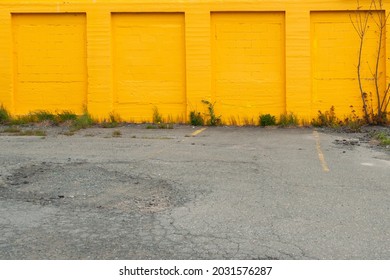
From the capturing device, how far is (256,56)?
52.0 ft

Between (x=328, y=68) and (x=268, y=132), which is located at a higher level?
(x=328, y=68)

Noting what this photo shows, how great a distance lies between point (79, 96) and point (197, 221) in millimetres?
10983

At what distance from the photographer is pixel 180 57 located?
15.9m

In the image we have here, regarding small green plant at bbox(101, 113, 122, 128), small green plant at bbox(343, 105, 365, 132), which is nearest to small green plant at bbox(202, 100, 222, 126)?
small green plant at bbox(101, 113, 122, 128)

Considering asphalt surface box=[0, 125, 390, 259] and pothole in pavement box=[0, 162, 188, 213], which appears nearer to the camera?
asphalt surface box=[0, 125, 390, 259]

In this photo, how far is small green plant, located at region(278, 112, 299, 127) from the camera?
15672 mm

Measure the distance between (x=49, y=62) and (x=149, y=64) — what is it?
2.88m

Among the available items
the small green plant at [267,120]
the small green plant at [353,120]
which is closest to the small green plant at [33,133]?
the small green plant at [267,120]

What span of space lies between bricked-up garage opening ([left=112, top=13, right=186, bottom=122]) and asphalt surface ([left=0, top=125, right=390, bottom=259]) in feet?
14.9

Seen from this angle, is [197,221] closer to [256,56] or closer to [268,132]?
[268,132]

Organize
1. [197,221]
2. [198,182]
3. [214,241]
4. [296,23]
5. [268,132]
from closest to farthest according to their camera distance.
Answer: [214,241] → [197,221] → [198,182] → [268,132] → [296,23]

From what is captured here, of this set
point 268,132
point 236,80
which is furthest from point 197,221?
point 236,80

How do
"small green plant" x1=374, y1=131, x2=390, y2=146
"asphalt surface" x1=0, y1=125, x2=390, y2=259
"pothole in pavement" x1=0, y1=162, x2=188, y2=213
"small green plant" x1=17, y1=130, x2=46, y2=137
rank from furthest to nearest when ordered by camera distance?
"small green plant" x1=17, y1=130, x2=46, y2=137, "small green plant" x1=374, y1=131, x2=390, y2=146, "pothole in pavement" x1=0, y1=162, x2=188, y2=213, "asphalt surface" x1=0, y1=125, x2=390, y2=259

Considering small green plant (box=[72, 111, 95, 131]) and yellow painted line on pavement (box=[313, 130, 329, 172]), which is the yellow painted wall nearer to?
small green plant (box=[72, 111, 95, 131])
